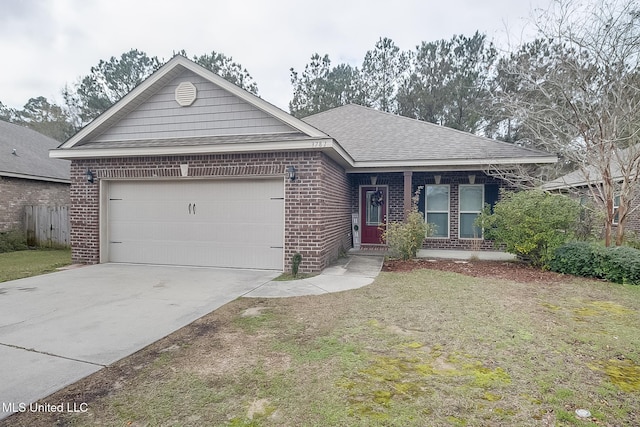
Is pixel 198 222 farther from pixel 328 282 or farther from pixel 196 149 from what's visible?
pixel 328 282

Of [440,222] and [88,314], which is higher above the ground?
[440,222]

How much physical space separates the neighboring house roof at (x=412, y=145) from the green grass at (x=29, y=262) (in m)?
8.06

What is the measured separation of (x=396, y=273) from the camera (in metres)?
7.38

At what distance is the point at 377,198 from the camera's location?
11.2m

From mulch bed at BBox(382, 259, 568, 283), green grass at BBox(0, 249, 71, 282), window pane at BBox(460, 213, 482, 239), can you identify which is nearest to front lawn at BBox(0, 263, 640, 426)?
mulch bed at BBox(382, 259, 568, 283)

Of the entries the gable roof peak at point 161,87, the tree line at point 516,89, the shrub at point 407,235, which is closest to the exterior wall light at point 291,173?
the gable roof peak at point 161,87

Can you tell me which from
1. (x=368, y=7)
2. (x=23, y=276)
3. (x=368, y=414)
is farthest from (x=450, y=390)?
(x=368, y=7)

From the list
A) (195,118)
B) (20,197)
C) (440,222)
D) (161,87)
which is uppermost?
(161,87)

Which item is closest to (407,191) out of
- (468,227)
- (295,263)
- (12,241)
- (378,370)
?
(468,227)

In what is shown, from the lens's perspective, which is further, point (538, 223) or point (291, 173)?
point (538, 223)

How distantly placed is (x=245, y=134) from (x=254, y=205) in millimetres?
1603

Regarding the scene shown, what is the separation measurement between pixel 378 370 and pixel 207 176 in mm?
6039

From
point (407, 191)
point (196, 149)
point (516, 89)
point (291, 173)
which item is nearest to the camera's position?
point (291, 173)

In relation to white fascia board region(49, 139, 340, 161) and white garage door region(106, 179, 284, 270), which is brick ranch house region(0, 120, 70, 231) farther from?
white garage door region(106, 179, 284, 270)
